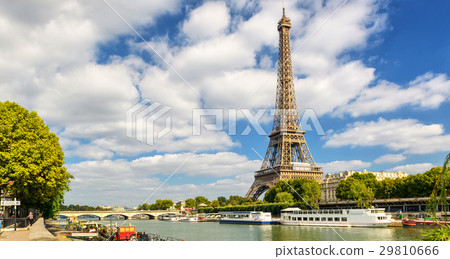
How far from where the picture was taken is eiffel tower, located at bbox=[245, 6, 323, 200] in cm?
8794

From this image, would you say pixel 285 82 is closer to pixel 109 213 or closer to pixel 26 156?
pixel 109 213

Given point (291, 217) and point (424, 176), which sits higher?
point (424, 176)

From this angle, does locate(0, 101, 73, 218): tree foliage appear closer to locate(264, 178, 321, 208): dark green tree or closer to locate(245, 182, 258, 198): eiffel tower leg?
locate(264, 178, 321, 208): dark green tree

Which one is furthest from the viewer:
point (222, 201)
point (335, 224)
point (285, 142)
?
point (222, 201)

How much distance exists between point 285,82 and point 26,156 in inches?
3218

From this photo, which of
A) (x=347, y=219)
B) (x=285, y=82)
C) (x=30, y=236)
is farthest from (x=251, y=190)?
(x=30, y=236)

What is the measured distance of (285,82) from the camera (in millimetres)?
100250

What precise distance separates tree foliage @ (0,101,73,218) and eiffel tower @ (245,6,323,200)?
62.9m

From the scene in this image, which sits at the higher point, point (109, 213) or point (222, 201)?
point (222, 201)

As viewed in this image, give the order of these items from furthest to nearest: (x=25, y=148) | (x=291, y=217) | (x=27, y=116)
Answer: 1. (x=291, y=217)
2. (x=27, y=116)
3. (x=25, y=148)
